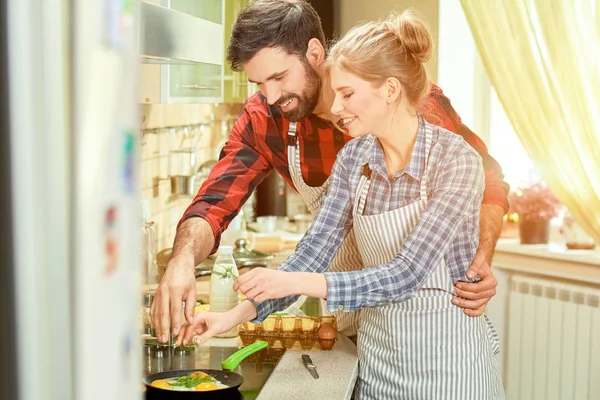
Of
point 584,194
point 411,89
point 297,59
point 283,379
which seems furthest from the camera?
point 584,194

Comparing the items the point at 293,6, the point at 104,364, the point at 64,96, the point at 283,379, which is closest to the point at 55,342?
the point at 104,364

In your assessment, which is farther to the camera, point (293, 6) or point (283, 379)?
point (293, 6)

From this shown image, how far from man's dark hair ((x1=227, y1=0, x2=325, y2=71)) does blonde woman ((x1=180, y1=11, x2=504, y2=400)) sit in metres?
0.35

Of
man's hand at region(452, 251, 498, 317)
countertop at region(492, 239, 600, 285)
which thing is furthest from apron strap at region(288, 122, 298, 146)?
countertop at region(492, 239, 600, 285)

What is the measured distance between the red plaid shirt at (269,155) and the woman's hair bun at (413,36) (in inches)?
14.0

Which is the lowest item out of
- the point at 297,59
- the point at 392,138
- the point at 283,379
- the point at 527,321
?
the point at 527,321

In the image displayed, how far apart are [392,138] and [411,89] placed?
4.3 inches

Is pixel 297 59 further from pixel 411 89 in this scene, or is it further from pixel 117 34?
pixel 117 34

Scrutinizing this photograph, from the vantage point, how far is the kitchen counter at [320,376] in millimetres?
1547

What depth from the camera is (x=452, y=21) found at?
3.48 m

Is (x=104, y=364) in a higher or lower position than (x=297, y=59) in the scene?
lower

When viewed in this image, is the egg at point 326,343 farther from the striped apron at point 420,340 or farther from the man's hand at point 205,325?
the man's hand at point 205,325

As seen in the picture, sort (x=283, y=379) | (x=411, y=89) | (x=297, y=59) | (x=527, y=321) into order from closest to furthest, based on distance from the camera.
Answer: (x=283, y=379) < (x=411, y=89) < (x=297, y=59) < (x=527, y=321)

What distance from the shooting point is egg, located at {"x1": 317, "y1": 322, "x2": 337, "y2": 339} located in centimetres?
184
